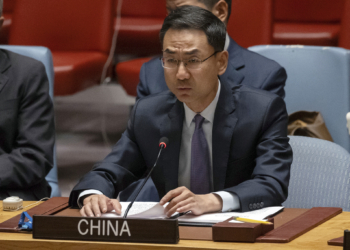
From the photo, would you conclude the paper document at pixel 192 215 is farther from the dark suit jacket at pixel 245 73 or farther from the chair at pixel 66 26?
the chair at pixel 66 26

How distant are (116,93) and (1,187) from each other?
1.83 meters

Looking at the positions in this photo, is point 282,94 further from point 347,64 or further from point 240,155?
point 240,155

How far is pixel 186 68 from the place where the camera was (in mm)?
1538

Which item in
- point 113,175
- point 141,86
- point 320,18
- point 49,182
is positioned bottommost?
point 49,182

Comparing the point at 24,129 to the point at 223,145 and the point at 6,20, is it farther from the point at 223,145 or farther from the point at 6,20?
the point at 6,20

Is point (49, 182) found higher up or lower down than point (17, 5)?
lower down

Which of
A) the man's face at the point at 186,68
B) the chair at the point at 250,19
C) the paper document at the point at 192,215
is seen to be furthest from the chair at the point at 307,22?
the paper document at the point at 192,215

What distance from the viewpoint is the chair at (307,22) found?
10.3 ft

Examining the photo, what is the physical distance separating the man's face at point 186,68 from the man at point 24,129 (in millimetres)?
562

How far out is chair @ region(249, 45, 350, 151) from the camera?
7.59 ft

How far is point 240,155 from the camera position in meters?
1.60

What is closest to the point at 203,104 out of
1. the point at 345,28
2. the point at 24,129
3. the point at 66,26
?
the point at 24,129

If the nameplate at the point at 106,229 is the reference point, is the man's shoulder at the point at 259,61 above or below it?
above

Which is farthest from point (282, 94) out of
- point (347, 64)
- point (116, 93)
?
point (116, 93)
